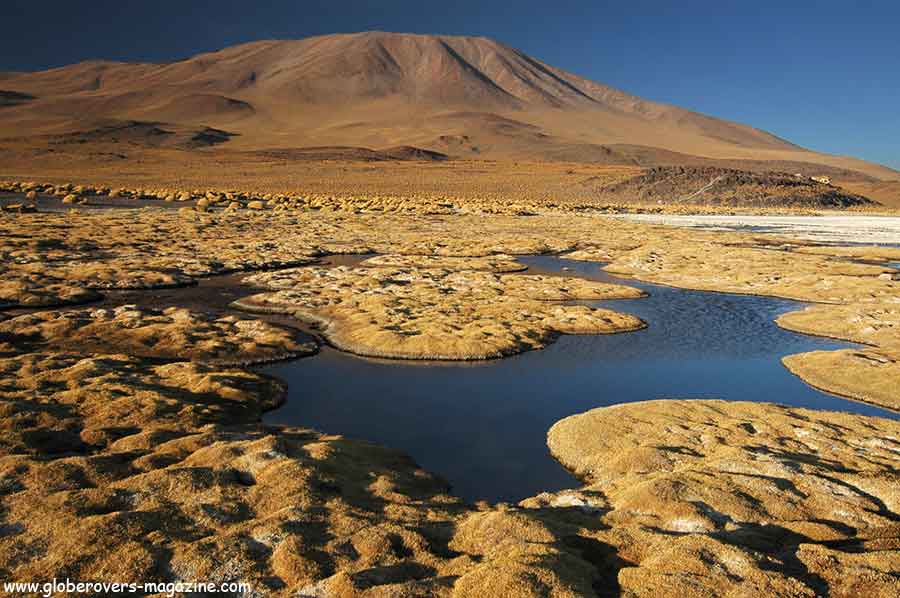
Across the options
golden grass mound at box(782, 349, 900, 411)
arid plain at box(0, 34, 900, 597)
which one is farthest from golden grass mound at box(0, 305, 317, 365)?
golden grass mound at box(782, 349, 900, 411)

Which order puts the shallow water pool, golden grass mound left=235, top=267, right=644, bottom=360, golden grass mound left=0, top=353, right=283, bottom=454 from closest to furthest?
golden grass mound left=0, top=353, right=283, bottom=454 → the shallow water pool → golden grass mound left=235, top=267, right=644, bottom=360

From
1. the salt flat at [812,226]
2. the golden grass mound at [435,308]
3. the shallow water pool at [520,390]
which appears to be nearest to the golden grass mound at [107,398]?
the shallow water pool at [520,390]

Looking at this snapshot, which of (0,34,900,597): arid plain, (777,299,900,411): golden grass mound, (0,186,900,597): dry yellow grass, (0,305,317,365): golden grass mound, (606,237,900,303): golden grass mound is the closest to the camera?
(0,186,900,597): dry yellow grass

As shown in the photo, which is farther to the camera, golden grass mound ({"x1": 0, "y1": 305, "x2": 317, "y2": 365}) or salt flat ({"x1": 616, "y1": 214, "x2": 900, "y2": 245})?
Result: salt flat ({"x1": 616, "y1": 214, "x2": 900, "y2": 245})

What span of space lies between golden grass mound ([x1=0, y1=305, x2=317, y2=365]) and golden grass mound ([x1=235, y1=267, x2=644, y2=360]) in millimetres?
2452

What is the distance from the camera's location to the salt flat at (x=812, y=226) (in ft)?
203

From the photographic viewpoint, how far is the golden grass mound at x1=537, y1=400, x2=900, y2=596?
868cm

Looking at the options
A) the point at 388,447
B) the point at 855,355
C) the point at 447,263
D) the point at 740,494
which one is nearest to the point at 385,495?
the point at 388,447

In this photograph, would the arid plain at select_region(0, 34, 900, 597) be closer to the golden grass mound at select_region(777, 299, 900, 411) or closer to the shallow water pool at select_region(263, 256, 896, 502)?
the golden grass mound at select_region(777, 299, 900, 411)

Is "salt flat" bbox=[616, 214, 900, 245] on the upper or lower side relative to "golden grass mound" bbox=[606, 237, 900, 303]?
upper

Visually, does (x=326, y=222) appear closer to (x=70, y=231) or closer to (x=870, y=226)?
(x=70, y=231)

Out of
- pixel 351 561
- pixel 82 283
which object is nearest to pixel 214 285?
pixel 82 283

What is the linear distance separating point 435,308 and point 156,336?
426 inches

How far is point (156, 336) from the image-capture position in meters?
22.4
